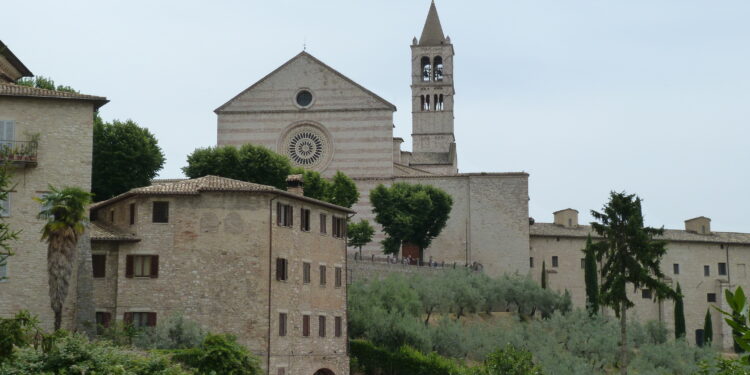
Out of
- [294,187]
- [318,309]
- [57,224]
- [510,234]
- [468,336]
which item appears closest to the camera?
[57,224]

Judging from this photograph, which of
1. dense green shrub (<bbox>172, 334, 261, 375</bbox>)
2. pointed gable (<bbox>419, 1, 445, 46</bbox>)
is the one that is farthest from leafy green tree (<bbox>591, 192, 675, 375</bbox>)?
pointed gable (<bbox>419, 1, 445, 46</bbox>)

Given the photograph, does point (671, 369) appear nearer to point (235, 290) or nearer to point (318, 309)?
point (318, 309)

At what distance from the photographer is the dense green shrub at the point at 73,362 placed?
2050 centimetres

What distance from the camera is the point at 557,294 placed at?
61.8m

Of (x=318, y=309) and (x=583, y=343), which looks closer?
(x=318, y=309)

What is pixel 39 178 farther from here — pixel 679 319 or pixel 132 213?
pixel 679 319

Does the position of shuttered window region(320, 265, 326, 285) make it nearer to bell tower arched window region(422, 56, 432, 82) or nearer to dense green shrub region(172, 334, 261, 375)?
dense green shrub region(172, 334, 261, 375)

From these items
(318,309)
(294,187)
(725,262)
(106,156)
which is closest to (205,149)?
(106,156)

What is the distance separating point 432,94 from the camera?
92062 millimetres

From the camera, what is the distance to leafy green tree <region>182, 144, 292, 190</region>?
58156 millimetres

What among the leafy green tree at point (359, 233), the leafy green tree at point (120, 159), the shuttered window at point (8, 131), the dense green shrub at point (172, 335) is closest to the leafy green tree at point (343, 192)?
the leafy green tree at point (359, 233)

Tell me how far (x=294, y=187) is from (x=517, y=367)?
1328cm

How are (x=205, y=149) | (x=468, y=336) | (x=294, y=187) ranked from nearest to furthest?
1. (x=294, y=187)
2. (x=468, y=336)
3. (x=205, y=149)

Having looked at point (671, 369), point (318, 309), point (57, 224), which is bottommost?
point (671, 369)
